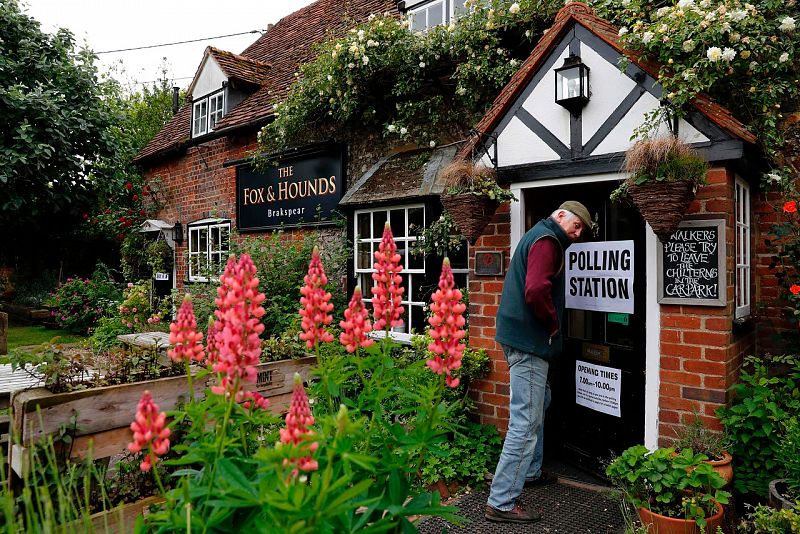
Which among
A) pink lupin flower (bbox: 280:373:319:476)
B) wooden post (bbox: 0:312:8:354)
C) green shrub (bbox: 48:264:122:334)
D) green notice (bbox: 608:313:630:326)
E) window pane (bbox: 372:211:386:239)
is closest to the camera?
pink lupin flower (bbox: 280:373:319:476)

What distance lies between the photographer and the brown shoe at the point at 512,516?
352cm

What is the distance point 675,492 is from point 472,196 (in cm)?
248

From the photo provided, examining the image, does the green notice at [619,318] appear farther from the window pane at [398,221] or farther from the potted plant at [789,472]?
the window pane at [398,221]

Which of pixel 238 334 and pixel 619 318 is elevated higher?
pixel 238 334

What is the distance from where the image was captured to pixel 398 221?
6441mm

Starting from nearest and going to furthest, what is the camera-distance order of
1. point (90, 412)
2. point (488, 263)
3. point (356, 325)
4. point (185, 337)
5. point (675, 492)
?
point (185, 337) → point (356, 325) → point (90, 412) → point (675, 492) → point (488, 263)

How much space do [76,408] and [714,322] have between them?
3.86 meters

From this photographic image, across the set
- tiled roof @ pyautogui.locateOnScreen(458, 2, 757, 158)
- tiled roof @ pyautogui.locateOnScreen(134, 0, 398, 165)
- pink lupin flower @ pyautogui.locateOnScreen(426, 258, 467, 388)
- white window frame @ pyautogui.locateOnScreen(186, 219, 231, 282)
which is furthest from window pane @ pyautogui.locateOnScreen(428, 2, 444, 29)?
pink lupin flower @ pyautogui.locateOnScreen(426, 258, 467, 388)

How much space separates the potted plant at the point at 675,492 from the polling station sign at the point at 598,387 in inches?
39.6

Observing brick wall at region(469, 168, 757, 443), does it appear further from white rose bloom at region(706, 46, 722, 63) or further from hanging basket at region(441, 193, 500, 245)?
hanging basket at region(441, 193, 500, 245)

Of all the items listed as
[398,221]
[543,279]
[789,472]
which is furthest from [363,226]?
[789,472]

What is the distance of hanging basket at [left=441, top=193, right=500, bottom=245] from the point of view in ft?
14.4

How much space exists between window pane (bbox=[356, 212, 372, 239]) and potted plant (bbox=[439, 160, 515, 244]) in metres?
2.51

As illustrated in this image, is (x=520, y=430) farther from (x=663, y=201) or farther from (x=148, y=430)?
(x=148, y=430)
